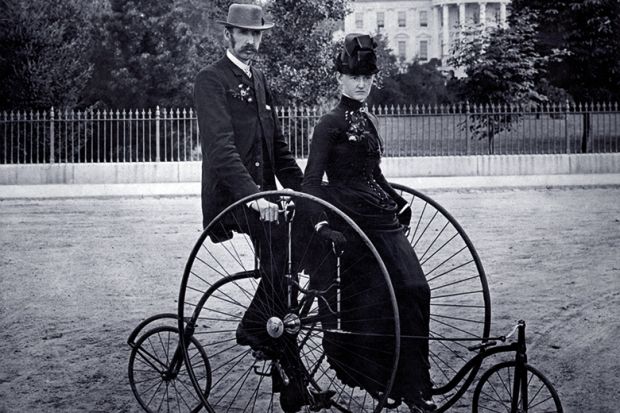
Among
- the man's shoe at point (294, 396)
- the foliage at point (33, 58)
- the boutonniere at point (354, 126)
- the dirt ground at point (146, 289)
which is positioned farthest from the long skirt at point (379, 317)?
the foliage at point (33, 58)

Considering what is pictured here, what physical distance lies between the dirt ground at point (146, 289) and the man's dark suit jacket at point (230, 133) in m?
1.37

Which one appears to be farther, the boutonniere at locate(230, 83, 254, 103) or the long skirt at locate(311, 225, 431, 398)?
the boutonniere at locate(230, 83, 254, 103)

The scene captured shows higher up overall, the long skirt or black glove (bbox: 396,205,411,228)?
black glove (bbox: 396,205,411,228)

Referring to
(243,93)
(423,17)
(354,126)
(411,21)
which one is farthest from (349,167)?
(423,17)

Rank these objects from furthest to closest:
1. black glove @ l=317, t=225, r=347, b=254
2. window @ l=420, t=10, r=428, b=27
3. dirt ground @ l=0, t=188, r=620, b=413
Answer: window @ l=420, t=10, r=428, b=27 → dirt ground @ l=0, t=188, r=620, b=413 → black glove @ l=317, t=225, r=347, b=254

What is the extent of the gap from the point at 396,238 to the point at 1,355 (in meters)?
3.04

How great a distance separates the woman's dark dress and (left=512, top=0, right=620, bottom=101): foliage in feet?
95.8

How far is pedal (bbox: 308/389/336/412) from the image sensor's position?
4477mm

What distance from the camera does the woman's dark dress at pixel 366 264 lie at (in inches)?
177

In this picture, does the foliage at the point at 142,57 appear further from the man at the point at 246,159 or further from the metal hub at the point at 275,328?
the metal hub at the point at 275,328

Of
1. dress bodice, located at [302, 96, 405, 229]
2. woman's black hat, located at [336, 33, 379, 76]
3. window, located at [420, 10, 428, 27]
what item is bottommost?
dress bodice, located at [302, 96, 405, 229]

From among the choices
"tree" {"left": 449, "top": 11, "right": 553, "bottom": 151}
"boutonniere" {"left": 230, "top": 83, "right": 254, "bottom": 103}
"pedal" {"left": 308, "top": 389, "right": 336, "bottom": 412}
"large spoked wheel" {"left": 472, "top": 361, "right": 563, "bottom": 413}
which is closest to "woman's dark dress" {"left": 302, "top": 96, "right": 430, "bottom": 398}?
"pedal" {"left": 308, "top": 389, "right": 336, "bottom": 412}

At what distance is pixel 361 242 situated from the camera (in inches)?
180

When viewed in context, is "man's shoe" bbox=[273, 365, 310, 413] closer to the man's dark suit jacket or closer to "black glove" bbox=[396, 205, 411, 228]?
the man's dark suit jacket
